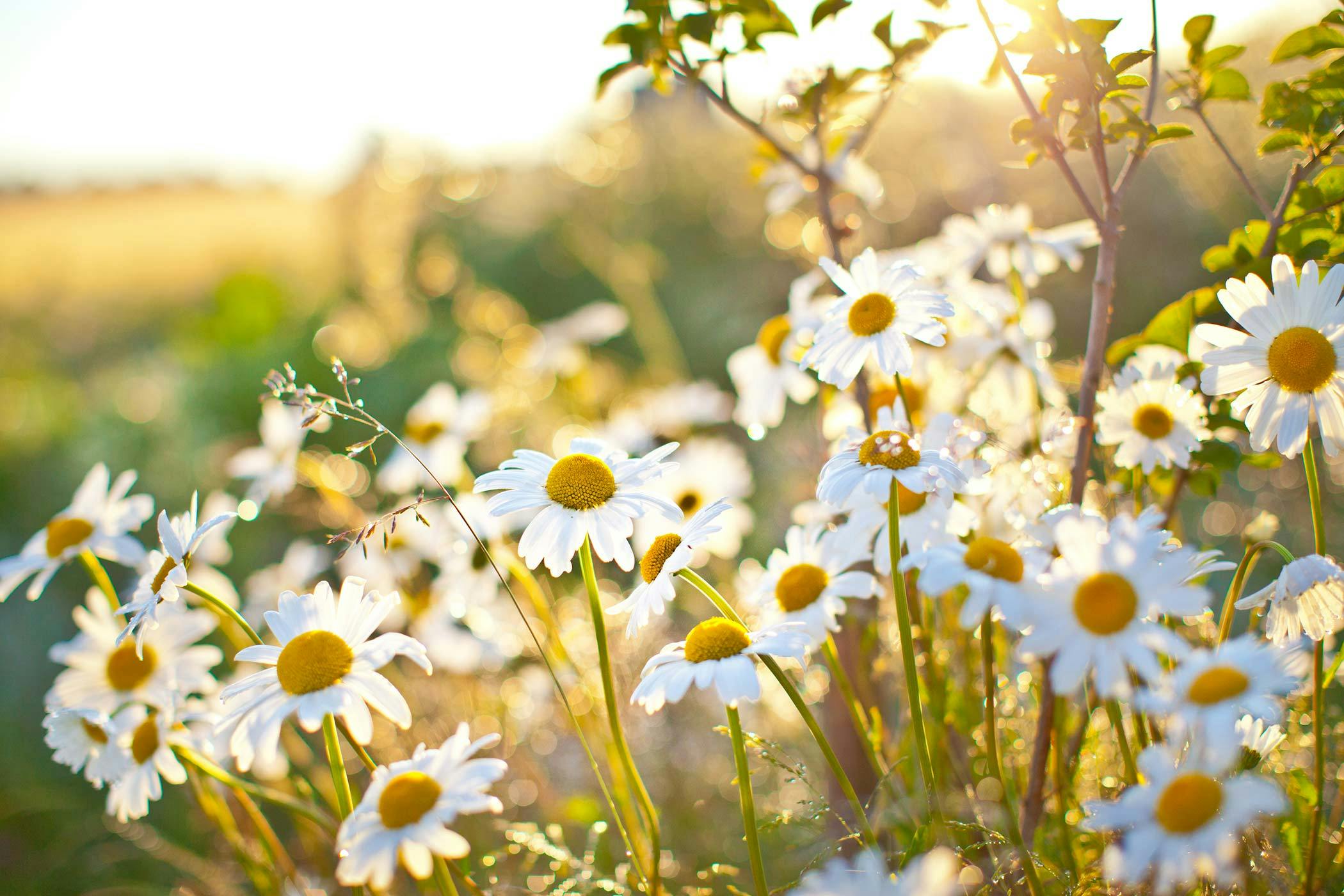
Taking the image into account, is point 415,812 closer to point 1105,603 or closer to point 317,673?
point 317,673

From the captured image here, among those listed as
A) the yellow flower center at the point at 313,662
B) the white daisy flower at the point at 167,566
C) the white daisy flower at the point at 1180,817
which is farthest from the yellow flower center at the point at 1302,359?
the white daisy flower at the point at 167,566

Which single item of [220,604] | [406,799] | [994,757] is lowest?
[994,757]

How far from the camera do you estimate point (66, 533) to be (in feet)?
3.62

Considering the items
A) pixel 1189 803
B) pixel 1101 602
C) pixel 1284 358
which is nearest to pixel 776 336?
pixel 1284 358

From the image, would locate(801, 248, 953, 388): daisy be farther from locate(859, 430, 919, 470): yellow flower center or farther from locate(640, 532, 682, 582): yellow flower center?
locate(640, 532, 682, 582): yellow flower center

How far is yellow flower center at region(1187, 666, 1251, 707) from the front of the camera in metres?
0.54

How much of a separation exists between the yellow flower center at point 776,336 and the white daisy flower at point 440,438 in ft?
1.69

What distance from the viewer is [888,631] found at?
128cm

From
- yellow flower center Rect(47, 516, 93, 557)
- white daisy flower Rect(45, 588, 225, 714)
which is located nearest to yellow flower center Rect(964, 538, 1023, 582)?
white daisy flower Rect(45, 588, 225, 714)

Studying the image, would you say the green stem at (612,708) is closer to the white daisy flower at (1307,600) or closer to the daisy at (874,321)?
the daisy at (874,321)

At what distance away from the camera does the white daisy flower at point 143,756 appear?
92 cm

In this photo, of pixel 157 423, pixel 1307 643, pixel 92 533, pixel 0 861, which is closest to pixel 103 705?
pixel 92 533

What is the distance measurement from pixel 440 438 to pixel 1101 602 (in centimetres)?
123

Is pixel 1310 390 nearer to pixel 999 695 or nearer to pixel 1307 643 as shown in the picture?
pixel 1307 643
